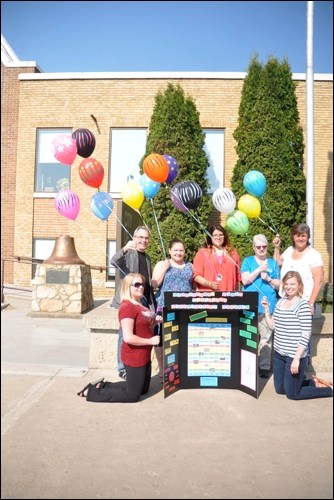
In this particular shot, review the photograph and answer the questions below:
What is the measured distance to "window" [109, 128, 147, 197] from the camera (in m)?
12.0

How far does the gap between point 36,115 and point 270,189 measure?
7.64m

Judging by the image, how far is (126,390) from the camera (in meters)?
3.36

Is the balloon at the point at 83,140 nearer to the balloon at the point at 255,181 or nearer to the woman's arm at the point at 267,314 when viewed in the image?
the balloon at the point at 255,181

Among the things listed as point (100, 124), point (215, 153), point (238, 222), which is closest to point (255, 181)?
point (238, 222)

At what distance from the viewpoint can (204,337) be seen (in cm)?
371

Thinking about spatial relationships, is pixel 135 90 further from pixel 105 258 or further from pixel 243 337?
pixel 243 337

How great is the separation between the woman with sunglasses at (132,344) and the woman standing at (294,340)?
1118 millimetres

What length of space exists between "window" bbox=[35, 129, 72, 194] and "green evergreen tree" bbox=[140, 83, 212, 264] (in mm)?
3385

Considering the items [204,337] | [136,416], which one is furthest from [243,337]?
[136,416]

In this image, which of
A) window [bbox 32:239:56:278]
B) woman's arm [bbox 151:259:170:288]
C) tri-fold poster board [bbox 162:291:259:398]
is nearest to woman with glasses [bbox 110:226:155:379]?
woman's arm [bbox 151:259:170:288]

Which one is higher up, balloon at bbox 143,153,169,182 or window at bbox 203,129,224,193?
window at bbox 203,129,224,193

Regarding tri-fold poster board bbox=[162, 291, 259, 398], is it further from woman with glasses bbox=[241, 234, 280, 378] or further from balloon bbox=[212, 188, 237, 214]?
balloon bbox=[212, 188, 237, 214]

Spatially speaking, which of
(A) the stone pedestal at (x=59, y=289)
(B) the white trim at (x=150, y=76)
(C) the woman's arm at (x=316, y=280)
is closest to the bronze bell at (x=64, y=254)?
(A) the stone pedestal at (x=59, y=289)

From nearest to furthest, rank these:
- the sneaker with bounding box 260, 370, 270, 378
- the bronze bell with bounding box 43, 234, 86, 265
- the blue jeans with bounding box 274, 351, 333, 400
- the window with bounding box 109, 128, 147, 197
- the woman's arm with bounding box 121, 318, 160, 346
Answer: the woman's arm with bounding box 121, 318, 160, 346, the blue jeans with bounding box 274, 351, 333, 400, the sneaker with bounding box 260, 370, 270, 378, the bronze bell with bounding box 43, 234, 86, 265, the window with bounding box 109, 128, 147, 197
